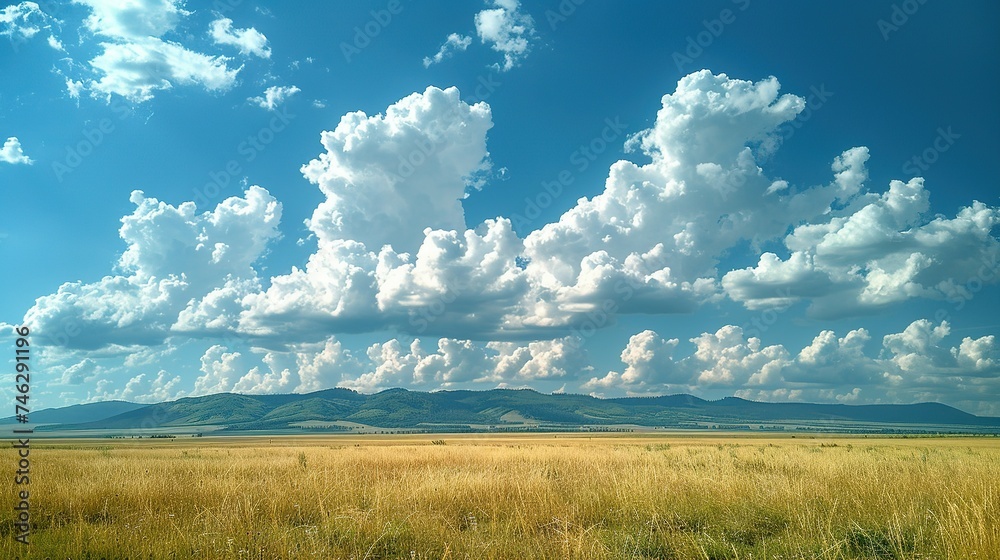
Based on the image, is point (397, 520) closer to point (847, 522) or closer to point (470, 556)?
point (470, 556)

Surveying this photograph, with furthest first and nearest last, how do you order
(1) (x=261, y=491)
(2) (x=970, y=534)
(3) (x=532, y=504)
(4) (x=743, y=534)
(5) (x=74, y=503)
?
(1) (x=261, y=491), (5) (x=74, y=503), (3) (x=532, y=504), (4) (x=743, y=534), (2) (x=970, y=534)

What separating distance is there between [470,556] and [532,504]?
12.4ft

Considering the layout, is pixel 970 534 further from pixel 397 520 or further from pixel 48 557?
pixel 48 557

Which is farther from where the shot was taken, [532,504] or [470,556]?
[532,504]

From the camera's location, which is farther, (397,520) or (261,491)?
(261,491)

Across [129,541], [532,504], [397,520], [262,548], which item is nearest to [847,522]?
[532,504]

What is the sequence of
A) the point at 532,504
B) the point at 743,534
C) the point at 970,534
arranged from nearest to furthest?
the point at 970,534 < the point at 743,534 < the point at 532,504

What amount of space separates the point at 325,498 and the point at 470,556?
18.9ft

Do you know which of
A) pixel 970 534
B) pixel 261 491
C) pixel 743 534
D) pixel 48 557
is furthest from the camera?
pixel 261 491

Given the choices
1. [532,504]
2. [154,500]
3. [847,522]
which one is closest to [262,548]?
[532,504]

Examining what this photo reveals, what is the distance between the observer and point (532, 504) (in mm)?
10805

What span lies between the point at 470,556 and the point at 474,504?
3.97 metres

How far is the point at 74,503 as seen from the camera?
1159 centimetres

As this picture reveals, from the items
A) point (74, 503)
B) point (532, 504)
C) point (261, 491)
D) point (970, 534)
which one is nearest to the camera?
point (970, 534)
